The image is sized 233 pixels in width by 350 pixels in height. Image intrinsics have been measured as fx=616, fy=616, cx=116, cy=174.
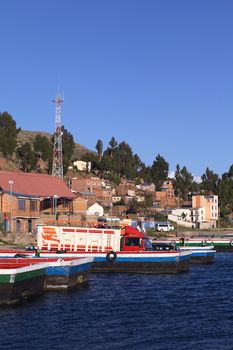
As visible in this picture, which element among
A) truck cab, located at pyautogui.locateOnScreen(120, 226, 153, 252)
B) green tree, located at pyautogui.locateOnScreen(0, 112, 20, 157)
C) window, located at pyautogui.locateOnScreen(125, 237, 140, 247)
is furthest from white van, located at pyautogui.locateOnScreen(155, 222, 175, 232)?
window, located at pyautogui.locateOnScreen(125, 237, 140, 247)

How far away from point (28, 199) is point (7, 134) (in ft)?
253

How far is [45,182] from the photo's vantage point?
101 meters

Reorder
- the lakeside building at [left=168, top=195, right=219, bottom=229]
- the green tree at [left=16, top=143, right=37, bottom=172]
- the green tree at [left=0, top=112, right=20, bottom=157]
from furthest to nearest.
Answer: the lakeside building at [left=168, top=195, right=219, bottom=229] < the green tree at [left=16, top=143, right=37, bottom=172] < the green tree at [left=0, top=112, right=20, bottom=157]

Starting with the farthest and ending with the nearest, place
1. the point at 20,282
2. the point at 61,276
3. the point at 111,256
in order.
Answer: the point at 111,256 → the point at 61,276 → the point at 20,282

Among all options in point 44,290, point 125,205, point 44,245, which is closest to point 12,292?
point 44,290

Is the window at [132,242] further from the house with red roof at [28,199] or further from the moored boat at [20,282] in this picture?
the house with red roof at [28,199]

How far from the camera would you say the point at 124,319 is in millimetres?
30812

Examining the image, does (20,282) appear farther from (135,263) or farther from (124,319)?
(135,263)

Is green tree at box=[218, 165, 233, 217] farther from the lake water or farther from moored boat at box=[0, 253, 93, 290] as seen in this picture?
moored boat at box=[0, 253, 93, 290]

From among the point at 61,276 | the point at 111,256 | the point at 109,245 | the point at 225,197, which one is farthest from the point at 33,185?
the point at 225,197

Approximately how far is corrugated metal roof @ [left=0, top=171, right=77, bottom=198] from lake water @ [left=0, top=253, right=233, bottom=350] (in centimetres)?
4602

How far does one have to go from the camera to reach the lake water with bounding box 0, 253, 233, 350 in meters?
25.5

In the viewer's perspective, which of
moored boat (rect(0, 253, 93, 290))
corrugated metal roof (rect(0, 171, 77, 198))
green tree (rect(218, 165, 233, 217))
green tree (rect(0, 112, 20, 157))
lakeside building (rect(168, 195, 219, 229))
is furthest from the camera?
green tree (rect(218, 165, 233, 217))

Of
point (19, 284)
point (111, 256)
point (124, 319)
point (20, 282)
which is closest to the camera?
point (124, 319)
